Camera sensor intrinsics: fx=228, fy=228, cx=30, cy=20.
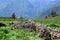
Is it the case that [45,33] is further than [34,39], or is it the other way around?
[45,33]

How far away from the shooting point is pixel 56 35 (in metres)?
23.9

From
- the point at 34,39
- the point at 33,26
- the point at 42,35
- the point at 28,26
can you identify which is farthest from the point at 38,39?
the point at 28,26

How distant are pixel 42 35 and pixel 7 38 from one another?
6100mm

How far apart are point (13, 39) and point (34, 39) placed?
347 cm

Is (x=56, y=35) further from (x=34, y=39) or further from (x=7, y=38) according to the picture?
(x=7, y=38)

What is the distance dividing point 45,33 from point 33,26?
10.2 meters

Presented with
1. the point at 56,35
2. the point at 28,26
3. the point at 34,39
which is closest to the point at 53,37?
the point at 56,35

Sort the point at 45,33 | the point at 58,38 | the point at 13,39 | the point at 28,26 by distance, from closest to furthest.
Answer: the point at 13,39, the point at 58,38, the point at 45,33, the point at 28,26

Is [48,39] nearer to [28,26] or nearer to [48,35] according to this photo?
[48,35]

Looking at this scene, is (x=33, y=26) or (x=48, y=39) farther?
(x=33, y=26)

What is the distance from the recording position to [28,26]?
38000 mm

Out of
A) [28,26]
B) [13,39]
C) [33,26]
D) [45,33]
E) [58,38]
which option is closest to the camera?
[13,39]

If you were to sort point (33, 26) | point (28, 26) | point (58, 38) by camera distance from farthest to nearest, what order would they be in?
point (28, 26) → point (33, 26) → point (58, 38)

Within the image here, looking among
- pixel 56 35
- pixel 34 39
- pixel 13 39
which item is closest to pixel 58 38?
pixel 56 35
